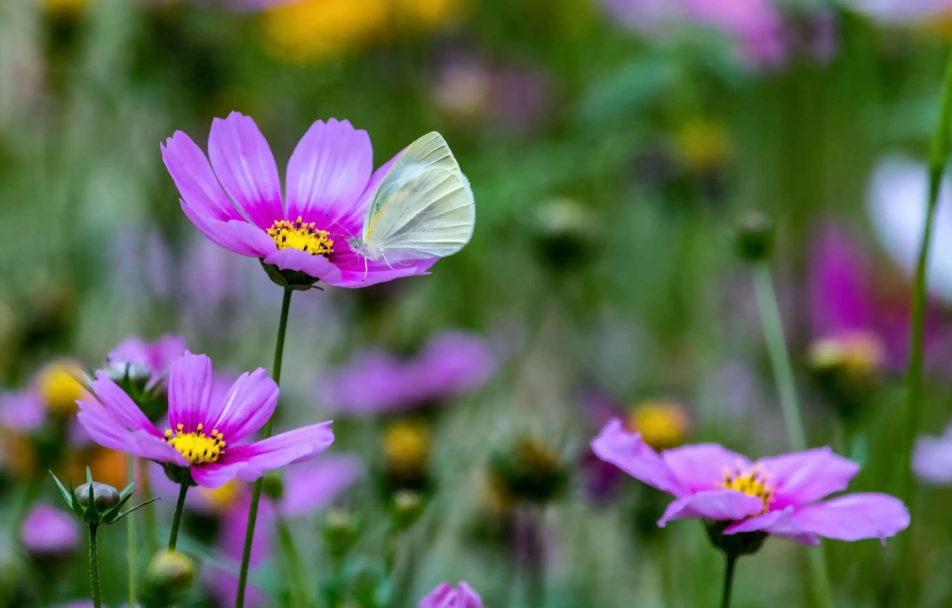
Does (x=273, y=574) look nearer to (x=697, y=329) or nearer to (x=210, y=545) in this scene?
(x=210, y=545)

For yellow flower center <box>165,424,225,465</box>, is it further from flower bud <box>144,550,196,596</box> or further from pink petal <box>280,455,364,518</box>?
pink petal <box>280,455,364,518</box>

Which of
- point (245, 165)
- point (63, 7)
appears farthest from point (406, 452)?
point (63, 7)

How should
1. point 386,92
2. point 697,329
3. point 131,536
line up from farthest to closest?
point 386,92 → point 697,329 → point 131,536

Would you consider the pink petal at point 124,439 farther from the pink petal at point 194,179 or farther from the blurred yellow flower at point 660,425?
the blurred yellow flower at point 660,425

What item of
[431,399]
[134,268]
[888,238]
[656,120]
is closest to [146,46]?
[134,268]

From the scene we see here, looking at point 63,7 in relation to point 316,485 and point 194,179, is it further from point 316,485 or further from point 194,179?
point 194,179
